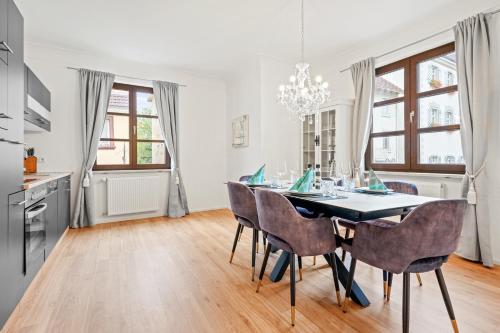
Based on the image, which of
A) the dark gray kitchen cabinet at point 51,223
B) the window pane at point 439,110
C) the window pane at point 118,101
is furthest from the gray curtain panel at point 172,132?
the window pane at point 439,110

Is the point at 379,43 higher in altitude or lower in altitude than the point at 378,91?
higher

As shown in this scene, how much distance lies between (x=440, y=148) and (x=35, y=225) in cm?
438

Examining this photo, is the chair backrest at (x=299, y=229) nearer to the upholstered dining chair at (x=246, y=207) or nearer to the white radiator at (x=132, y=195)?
the upholstered dining chair at (x=246, y=207)

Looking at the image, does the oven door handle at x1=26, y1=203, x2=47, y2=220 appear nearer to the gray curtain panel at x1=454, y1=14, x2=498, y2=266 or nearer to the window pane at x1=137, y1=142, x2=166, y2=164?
the window pane at x1=137, y1=142, x2=166, y2=164

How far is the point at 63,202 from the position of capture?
3.42m

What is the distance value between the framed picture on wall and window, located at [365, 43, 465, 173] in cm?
216

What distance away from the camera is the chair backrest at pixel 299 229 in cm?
170

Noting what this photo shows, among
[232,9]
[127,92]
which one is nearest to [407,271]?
[232,9]

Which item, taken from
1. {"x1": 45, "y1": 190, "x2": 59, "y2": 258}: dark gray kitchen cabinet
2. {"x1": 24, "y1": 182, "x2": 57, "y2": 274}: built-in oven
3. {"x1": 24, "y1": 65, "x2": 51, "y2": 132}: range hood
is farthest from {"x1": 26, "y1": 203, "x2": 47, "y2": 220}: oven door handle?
{"x1": 24, "y1": 65, "x2": 51, "y2": 132}: range hood

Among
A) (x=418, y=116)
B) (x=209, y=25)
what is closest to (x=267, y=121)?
(x=209, y=25)

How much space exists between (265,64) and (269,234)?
336 cm

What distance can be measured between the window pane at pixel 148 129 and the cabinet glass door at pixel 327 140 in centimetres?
304

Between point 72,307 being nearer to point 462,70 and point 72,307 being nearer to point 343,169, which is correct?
point 343,169

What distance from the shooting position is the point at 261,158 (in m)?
4.39
